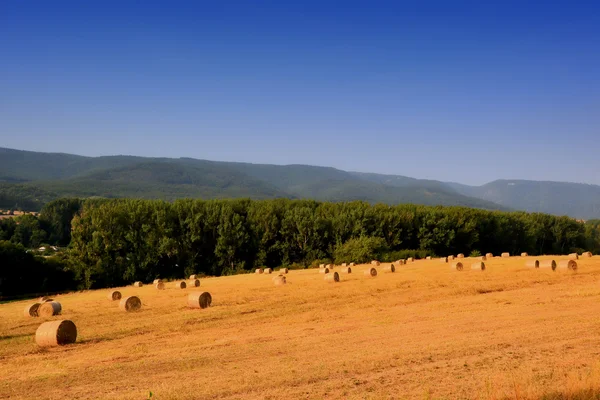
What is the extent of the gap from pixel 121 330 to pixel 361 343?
32.2 ft

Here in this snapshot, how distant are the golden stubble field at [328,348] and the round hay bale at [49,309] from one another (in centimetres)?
68

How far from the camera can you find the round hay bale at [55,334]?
18.2 meters

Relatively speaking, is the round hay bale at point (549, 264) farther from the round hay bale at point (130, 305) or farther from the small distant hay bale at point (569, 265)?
the round hay bale at point (130, 305)

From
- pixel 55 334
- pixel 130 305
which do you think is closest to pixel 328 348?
pixel 55 334

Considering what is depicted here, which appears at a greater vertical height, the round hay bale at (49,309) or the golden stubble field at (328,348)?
the golden stubble field at (328,348)

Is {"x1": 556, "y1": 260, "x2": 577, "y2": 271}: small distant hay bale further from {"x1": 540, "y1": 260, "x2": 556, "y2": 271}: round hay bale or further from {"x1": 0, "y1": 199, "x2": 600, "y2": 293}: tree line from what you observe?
{"x1": 0, "y1": 199, "x2": 600, "y2": 293}: tree line

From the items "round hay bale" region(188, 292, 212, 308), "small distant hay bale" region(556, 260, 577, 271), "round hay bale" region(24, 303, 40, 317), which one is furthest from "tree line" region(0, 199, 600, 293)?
"round hay bale" region(188, 292, 212, 308)

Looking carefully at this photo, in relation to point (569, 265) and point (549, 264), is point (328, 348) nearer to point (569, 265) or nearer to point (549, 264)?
point (569, 265)

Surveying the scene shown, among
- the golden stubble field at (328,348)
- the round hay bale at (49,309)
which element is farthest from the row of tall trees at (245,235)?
the round hay bale at (49,309)

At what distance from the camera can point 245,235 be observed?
6912cm

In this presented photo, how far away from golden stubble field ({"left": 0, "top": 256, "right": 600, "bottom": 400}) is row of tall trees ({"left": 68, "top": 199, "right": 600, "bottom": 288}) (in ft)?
115

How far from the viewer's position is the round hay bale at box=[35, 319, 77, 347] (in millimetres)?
18156

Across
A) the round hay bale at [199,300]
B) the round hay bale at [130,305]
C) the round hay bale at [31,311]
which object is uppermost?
the round hay bale at [199,300]

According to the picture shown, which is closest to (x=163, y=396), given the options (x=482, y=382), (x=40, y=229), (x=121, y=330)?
(x=482, y=382)
